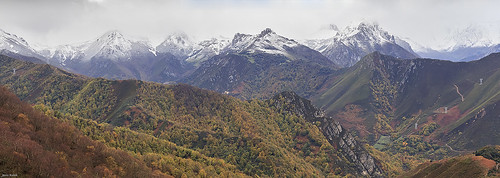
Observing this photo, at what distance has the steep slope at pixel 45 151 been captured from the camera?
2254 inches

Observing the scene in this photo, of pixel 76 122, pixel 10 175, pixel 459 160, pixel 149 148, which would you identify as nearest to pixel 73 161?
pixel 10 175

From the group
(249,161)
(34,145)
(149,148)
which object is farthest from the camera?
(249,161)

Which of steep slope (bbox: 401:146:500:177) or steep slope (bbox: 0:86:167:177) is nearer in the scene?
steep slope (bbox: 0:86:167:177)

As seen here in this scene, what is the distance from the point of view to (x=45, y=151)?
65500mm

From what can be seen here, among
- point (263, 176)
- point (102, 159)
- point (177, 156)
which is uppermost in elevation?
point (102, 159)

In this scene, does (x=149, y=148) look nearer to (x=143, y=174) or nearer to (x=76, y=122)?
(x=76, y=122)

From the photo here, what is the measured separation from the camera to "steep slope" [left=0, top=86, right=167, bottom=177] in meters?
57.2

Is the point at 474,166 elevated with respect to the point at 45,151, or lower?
lower

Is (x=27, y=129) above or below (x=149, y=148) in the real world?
above

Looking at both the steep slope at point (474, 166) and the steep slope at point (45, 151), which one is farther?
the steep slope at point (474, 166)

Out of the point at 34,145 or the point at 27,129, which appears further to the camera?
the point at 27,129

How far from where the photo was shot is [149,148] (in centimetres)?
15438

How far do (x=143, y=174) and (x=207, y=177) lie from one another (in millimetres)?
52074

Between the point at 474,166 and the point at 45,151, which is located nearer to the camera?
the point at 45,151
